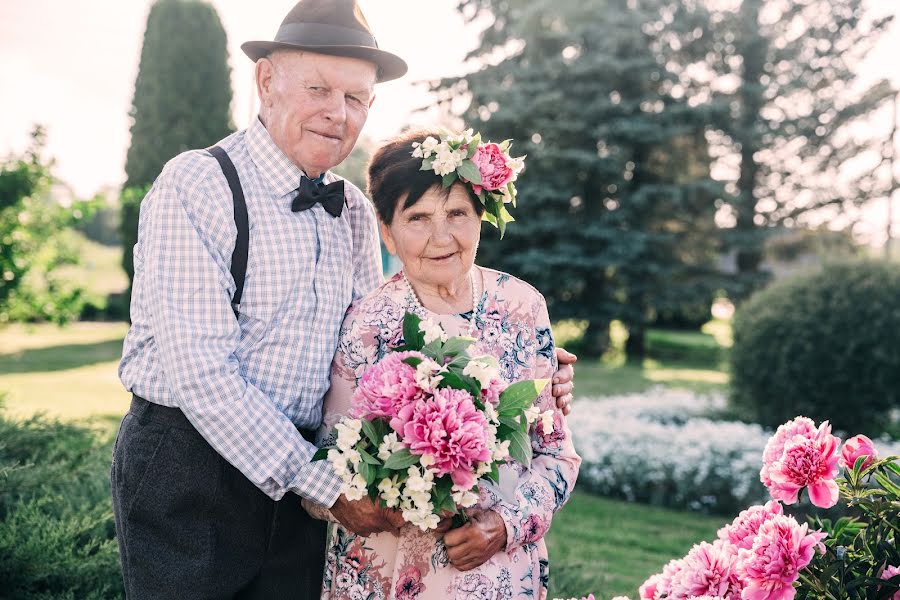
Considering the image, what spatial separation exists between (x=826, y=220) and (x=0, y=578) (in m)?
20.8

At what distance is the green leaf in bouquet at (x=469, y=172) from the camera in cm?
251

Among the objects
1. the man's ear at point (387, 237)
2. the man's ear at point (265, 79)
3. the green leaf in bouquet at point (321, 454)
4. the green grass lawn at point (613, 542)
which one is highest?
the man's ear at point (265, 79)

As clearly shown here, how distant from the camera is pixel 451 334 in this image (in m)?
2.59

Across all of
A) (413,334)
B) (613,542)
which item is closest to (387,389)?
(413,334)

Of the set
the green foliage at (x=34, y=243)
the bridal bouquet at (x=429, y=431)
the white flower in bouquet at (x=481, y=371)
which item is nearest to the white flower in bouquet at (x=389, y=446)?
the bridal bouquet at (x=429, y=431)

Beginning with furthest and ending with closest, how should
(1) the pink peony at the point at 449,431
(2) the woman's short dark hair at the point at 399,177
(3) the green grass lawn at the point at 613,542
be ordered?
(3) the green grass lawn at the point at 613,542, (2) the woman's short dark hair at the point at 399,177, (1) the pink peony at the point at 449,431

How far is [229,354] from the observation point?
2.32 metres

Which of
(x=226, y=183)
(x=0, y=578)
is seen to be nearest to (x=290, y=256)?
(x=226, y=183)

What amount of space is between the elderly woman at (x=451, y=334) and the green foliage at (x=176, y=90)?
13065mm

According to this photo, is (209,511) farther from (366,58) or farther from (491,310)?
(366,58)

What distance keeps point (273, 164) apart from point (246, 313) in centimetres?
49

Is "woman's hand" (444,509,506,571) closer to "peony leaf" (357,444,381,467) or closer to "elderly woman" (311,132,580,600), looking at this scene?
"elderly woman" (311,132,580,600)

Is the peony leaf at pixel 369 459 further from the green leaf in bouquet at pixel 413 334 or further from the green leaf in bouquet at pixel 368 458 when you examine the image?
the green leaf in bouquet at pixel 413 334

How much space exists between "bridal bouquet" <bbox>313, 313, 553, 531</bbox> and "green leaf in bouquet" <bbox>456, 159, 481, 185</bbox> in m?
0.55
